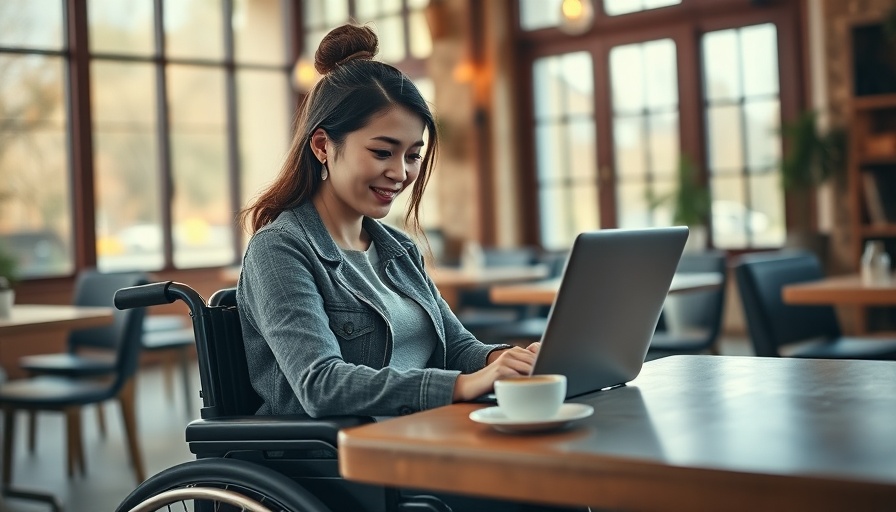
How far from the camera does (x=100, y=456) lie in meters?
4.79

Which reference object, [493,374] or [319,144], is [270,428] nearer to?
[493,374]

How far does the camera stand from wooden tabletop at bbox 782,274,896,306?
11.9ft

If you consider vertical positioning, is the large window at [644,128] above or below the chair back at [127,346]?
above

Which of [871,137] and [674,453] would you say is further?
[871,137]

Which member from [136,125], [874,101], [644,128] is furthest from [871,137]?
[136,125]

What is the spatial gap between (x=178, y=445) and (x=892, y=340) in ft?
9.99

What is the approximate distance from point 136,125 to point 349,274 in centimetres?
690

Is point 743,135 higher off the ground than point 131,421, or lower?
higher

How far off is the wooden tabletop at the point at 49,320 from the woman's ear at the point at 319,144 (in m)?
1.81

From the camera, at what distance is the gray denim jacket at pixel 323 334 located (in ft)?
5.18

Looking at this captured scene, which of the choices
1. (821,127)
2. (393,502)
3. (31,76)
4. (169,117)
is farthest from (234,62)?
(393,502)

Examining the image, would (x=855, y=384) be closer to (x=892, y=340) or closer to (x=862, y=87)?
(x=892, y=340)

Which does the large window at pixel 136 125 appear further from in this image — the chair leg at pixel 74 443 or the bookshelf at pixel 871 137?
the bookshelf at pixel 871 137

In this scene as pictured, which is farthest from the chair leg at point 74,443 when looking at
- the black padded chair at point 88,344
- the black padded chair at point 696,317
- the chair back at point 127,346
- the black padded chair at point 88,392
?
the black padded chair at point 696,317
